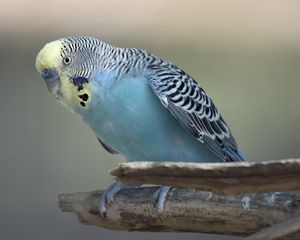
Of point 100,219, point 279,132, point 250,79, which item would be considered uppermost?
point 250,79

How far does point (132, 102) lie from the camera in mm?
2559

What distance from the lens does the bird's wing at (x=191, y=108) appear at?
2.64 metres

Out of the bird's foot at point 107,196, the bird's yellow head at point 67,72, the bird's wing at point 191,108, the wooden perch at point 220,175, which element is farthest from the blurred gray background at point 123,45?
the wooden perch at point 220,175

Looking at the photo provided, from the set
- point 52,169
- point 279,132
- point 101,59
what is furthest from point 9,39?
point 101,59

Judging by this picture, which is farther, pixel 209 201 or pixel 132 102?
pixel 132 102

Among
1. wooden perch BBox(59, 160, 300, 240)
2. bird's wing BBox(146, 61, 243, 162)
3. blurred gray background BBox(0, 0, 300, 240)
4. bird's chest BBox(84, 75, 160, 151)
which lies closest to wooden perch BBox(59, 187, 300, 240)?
wooden perch BBox(59, 160, 300, 240)

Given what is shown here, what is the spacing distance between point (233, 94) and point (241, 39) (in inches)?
15.0

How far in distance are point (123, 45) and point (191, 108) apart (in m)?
1.92

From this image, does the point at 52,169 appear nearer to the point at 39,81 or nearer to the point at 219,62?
the point at 39,81

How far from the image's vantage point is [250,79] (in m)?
4.73

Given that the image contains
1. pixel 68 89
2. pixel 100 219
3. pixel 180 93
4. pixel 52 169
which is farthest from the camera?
pixel 52 169

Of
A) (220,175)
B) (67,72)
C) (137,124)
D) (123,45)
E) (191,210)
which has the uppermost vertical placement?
(123,45)

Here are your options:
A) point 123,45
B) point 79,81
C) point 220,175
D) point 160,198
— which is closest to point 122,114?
point 79,81

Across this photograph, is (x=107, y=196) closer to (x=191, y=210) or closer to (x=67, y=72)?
(x=191, y=210)
